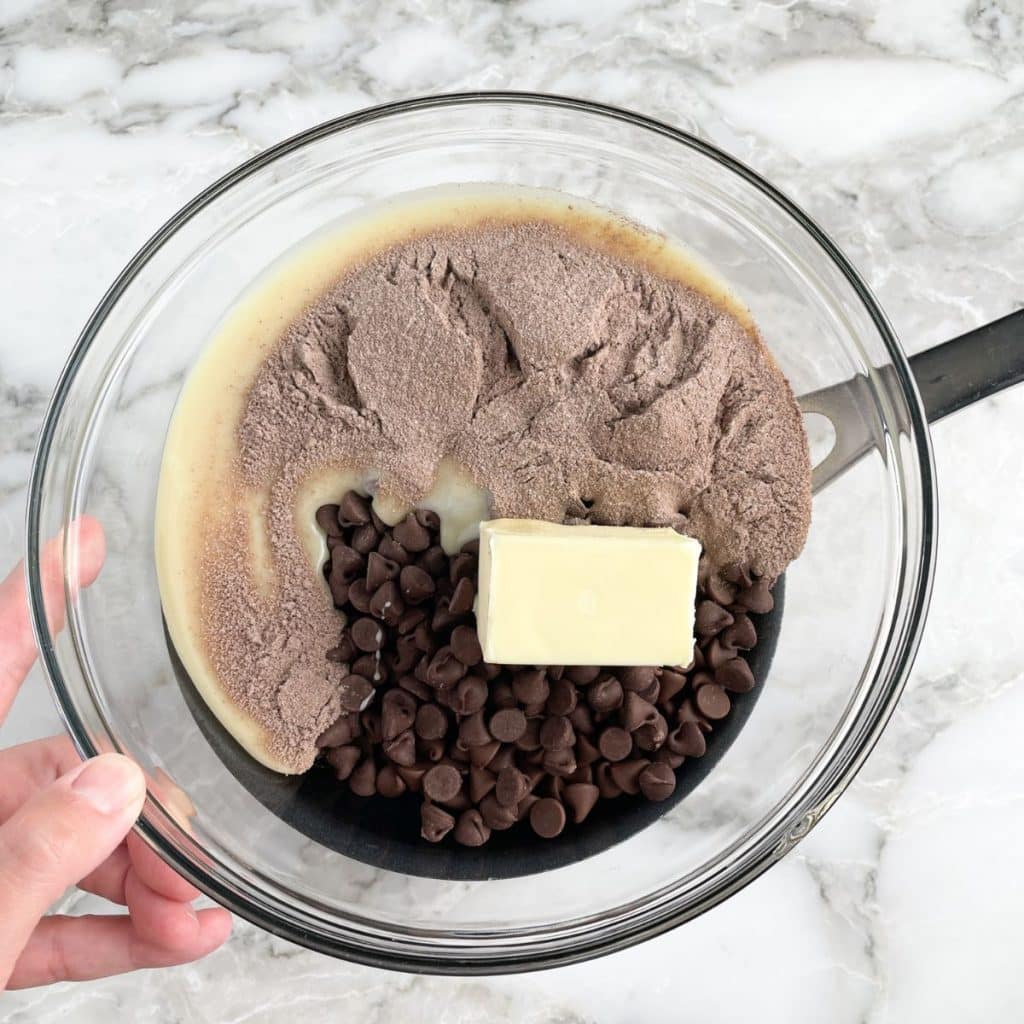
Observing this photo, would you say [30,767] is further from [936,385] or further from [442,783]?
[936,385]

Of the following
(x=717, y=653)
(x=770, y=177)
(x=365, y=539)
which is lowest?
(x=717, y=653)

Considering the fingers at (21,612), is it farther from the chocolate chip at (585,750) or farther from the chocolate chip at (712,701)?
the chocolate chip at (712,701)

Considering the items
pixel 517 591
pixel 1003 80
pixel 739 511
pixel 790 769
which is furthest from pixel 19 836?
Answer: pixel 1003 80

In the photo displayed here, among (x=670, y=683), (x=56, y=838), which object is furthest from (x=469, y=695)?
(x=56, y=838)

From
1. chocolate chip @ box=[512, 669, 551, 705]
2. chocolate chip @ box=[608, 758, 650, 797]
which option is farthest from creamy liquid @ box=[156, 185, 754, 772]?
chocolate chip @ box=[608, 758, 650, 797]

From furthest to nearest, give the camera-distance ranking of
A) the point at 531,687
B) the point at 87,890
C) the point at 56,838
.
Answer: the point at 87,890, the point at 531,687, the point at 56,838

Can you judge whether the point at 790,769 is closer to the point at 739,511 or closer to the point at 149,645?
the point at 739,511

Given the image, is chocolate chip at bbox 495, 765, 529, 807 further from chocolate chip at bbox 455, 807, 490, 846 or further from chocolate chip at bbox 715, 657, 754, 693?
chocolate chip at bbox 715, 657, 754, 693
